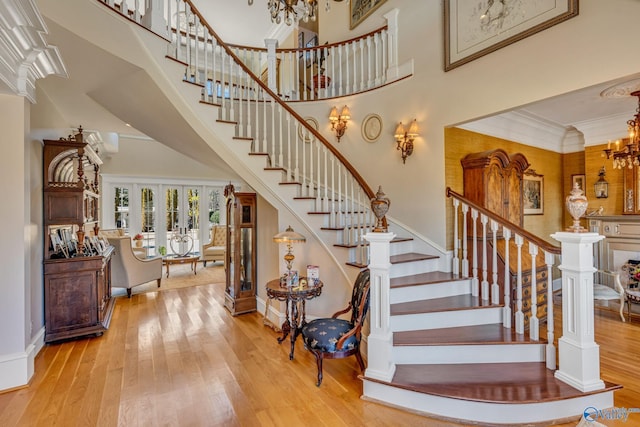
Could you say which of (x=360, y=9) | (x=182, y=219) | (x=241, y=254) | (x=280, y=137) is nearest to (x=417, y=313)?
(x=280, y=137)

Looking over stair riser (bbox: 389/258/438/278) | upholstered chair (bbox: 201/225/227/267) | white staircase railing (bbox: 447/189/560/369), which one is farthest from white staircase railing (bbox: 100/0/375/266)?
upholstered chair (bbox: 201/225/227/267)

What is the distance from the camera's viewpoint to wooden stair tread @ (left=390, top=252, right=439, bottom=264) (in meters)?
3.45

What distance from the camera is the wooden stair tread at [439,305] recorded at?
9.44ft

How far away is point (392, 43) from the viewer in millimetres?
4141

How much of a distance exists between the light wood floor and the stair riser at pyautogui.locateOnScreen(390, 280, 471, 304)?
79cm

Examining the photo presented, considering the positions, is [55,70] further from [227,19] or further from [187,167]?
[187,167]

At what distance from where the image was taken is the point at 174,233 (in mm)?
8992

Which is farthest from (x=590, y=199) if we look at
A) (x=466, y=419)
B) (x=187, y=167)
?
(x=187, y=167)

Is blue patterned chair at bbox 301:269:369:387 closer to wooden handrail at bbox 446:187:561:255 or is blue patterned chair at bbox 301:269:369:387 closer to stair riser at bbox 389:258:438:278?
stair riser at bbox 389:258:438:278

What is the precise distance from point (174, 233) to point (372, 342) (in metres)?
8.02

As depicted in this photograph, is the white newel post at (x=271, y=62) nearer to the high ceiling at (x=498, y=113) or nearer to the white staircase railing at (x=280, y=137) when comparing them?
the white staircase railing at (x=280, y=137)

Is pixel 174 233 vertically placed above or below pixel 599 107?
below

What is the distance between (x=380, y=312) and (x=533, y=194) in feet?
13.6

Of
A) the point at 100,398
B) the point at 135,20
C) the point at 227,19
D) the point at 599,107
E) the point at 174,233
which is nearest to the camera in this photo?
the point at 100,398
